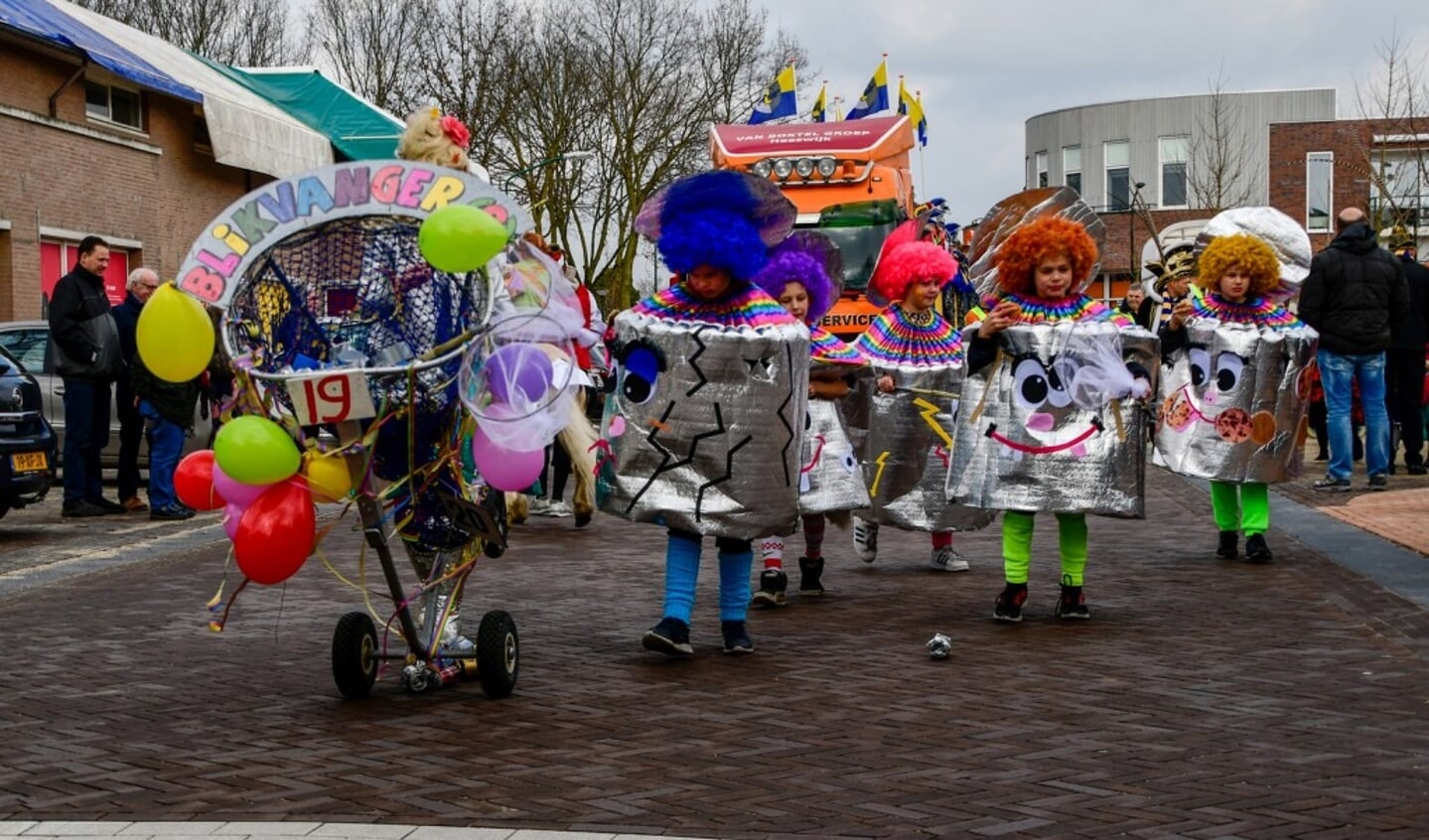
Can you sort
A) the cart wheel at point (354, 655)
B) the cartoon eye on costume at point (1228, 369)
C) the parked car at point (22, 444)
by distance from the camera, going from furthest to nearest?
the parked car at point (22, 444)
the cartoon eye on costume at point (1228, 369)
the cart wheel at point (354, 655)

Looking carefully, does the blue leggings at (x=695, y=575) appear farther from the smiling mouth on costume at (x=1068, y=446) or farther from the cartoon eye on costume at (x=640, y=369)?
the smiling mouth on costume at (x=1068, y=446)

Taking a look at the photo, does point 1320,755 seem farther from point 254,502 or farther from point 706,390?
point 254,502

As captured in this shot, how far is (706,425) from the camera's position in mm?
7750

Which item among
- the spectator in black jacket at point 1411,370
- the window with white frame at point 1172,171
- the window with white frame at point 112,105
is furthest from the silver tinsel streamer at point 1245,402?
the window with white frame at point 1172,171

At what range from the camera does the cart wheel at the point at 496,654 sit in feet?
22.6

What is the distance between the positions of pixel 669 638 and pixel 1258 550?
4.55 meters

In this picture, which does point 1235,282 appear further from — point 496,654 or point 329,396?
point 329,396

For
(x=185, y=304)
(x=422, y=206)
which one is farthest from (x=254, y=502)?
(x=422, y=206)

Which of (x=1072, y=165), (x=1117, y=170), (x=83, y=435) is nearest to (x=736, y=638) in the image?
(x=83, y=435)

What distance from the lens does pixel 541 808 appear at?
17.3 ft

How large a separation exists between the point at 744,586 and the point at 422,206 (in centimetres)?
239

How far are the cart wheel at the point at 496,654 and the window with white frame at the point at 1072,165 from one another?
66930mm

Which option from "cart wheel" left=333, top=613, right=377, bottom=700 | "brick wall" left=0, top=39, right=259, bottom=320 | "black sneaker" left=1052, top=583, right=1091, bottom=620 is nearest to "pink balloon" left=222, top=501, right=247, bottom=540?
"cart wheel" left=333, top=613, right=377, bottom=700

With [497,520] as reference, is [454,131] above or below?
above
